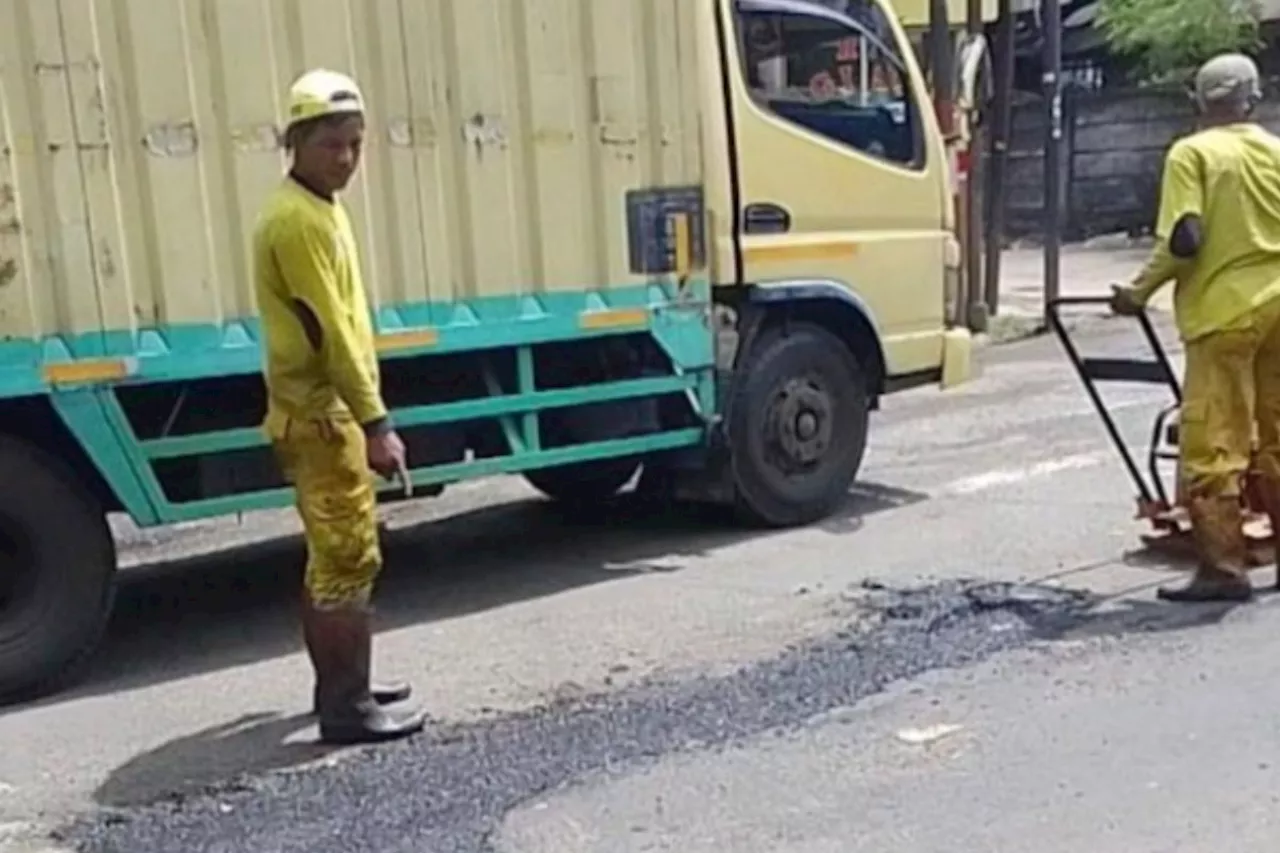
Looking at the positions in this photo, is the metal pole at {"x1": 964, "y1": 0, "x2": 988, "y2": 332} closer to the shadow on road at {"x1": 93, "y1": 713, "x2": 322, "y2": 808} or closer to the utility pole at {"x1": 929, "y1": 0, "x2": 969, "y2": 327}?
the utility pole at {"x1": 929, "y1": 0, "x2": 969, "y2": 327}

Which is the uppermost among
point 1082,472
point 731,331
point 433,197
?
point 433,197

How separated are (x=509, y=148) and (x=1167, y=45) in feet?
51.6

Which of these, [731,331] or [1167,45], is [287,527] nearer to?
[731,331]

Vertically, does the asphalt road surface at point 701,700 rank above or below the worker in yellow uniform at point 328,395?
below

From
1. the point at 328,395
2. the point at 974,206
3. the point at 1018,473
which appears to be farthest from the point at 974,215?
the point at 328,395

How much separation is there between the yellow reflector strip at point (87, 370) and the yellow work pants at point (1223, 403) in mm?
3683

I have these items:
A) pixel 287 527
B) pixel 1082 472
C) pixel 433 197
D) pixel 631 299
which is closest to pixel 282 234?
pixel 433 197

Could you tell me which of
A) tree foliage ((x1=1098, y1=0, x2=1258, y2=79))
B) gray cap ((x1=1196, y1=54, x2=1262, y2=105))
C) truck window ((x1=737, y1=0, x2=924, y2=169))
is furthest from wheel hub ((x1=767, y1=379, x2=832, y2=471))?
tree foliage ((x1=1098, y1=0, x2=1258, y2=79))

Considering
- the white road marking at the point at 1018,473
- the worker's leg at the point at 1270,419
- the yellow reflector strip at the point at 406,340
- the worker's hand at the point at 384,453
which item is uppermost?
the yellow reflector strip at the point at 406,340

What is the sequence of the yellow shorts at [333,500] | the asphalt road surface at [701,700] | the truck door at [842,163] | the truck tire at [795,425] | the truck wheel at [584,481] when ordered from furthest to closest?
1. the truck wheel at [584,481]
2. the truck tire at [795,425]
3. the truck door at [842,163]
4. the yellow shorts at [333,500]
5. the asphalt road surface at [701,700]

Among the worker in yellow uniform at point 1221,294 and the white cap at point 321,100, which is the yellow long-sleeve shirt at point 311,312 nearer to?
the white cap at point 321,100

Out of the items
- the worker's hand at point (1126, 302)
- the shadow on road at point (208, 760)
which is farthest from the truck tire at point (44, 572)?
the worker's hand at point (1126, 302)

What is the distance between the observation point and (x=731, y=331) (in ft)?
27.3

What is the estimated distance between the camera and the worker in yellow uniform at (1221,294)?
678 cm
